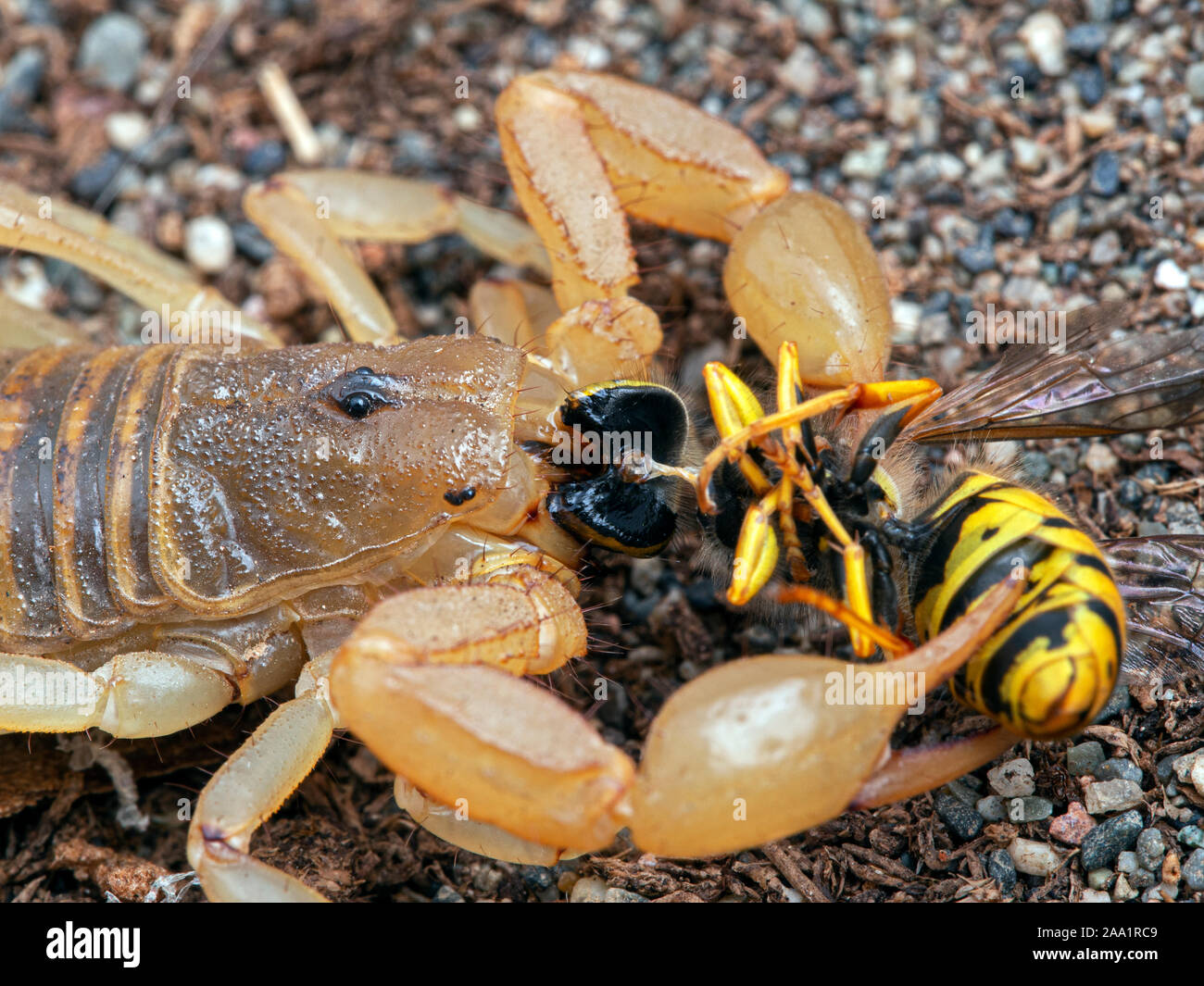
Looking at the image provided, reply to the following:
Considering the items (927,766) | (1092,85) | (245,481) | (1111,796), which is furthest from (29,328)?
(1092,85)

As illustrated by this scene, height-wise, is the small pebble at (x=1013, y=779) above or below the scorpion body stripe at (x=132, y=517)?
below

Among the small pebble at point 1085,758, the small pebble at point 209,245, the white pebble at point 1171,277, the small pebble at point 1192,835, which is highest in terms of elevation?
the white pebble at point 1171,277

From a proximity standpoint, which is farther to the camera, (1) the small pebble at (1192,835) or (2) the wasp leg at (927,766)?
(1) the small pebble at (1192,835)

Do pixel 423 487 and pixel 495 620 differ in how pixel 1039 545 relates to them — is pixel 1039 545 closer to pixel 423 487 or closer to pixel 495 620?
pixel 495 620

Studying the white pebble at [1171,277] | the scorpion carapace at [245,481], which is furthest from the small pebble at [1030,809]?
the white pebble at [1171,277]

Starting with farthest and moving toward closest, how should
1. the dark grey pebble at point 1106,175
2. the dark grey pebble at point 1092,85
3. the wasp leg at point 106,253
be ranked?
the dark grey pebble at point 1092,85 < the dark grey pebble at point 1106,175 < the wasp leg at point 106,253

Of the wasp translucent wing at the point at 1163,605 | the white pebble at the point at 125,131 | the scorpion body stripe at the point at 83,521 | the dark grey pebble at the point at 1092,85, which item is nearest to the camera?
the wasp translucent wing at the point at 1163,605

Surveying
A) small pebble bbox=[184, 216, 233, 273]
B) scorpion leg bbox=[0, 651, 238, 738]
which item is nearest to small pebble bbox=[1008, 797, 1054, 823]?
scorpion leg bbox=[0, 651, 238, 738]

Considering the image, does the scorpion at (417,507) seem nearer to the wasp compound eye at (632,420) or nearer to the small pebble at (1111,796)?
the wasp compound eye at (632,420)
